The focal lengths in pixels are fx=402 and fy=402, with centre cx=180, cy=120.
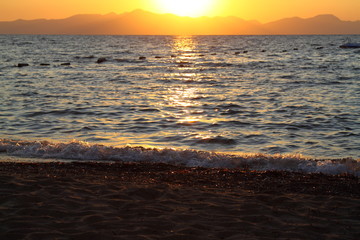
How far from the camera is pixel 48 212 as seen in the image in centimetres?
610

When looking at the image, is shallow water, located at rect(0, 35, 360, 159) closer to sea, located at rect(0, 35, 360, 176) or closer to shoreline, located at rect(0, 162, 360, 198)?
sea, located at rect(0, 35, 360, 176)

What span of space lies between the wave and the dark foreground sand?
37.3 inches

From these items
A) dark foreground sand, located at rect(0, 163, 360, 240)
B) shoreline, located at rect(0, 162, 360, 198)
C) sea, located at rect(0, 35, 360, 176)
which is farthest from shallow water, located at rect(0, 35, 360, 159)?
dark foreground sand, located at rect(0, 163, 360, 240)

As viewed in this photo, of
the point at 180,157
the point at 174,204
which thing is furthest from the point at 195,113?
the point at 174,204

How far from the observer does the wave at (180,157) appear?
970 centimetres

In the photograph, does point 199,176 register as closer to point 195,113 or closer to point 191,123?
point 191,123

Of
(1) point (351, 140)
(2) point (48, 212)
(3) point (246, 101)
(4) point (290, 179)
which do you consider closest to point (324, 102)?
(3) point (246, 101)

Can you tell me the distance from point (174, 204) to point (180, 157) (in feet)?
12.8

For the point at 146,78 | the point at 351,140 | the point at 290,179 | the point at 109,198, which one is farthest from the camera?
the point at 146,78

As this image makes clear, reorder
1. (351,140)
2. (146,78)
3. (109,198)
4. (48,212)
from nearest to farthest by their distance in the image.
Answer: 1. (48,212)
2. (109,198)
3. (351,140)
4. (146,78)

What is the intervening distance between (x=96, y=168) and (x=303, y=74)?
27.1m

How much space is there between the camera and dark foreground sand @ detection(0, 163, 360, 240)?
5.54m

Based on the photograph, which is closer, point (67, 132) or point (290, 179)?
point (290, 179)

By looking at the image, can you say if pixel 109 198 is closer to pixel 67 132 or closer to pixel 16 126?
pixel 67 132
